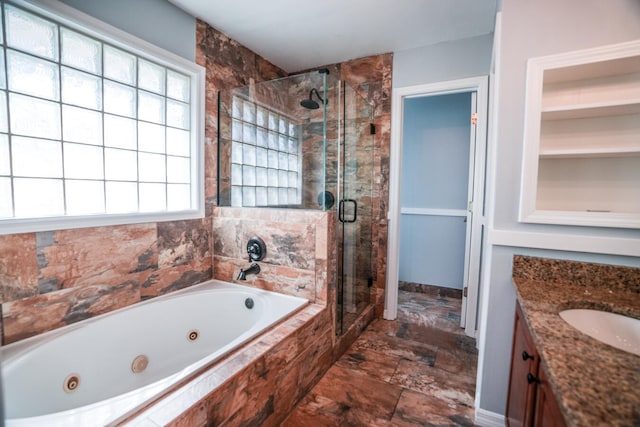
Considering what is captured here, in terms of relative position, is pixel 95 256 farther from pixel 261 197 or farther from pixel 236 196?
pixel 261 197

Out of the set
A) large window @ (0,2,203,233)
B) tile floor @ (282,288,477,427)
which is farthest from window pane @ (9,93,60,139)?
tile floor @ (282,288,477,427)

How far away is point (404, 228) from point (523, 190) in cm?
239

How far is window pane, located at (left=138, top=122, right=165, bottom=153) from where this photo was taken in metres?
1.99

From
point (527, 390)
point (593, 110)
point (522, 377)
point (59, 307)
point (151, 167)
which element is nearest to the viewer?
point (527, 390)

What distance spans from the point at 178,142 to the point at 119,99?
0.47 m

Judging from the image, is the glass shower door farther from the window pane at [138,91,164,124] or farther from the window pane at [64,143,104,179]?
the window pane at [64,143,104,179]

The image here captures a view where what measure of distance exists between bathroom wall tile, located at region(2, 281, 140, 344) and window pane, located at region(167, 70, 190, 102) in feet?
4.52

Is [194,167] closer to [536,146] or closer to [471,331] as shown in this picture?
[536,146]

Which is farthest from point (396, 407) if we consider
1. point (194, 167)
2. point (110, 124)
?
point (110, 124)

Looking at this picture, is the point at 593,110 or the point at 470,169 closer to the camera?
the point at 593,110

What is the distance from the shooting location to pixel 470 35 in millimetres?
2438

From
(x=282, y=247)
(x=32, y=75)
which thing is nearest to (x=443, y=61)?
(x=282, y=247)

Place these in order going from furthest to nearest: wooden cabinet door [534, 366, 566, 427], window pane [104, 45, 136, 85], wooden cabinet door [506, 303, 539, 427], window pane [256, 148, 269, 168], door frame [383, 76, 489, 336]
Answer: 1. window pane [256, 148, 269, 168]
2. door frame [383, 76, 489, 336]
3. window pane [104, 45, 136, 85]
4. wooden cabinet door [506, 303, 539, 427]
5. wooden cabinet door [534, 366, 566, 427]

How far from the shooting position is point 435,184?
3.59m
